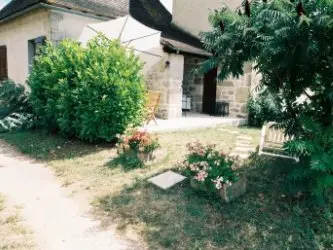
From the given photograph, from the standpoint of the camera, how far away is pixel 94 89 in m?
6.76

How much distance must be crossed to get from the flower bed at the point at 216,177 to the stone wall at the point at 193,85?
365 inches

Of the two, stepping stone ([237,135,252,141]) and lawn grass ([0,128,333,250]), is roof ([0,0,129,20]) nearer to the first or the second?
lawn grass ([0,128,333,250])

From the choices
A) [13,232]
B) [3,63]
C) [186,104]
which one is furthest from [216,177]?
[3,63]

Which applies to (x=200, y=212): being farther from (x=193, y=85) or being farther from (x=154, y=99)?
(x=193, y=85)

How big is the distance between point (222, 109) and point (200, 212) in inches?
363

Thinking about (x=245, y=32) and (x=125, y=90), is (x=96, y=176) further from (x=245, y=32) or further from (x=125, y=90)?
(x=245, y=32)

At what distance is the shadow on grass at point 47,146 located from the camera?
6848mm

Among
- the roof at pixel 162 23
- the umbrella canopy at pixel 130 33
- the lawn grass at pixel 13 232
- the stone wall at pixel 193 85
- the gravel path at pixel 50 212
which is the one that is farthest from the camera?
the stone wall at pixel 193 85

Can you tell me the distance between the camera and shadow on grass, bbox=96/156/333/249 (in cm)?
362

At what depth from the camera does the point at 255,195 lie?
4.58m

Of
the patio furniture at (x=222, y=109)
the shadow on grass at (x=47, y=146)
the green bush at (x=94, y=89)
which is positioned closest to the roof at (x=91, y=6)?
the green bush at (x=94, y=89)

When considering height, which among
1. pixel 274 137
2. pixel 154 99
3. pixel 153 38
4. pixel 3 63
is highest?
pixel 153 38

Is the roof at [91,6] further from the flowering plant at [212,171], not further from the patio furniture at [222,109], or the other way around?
the flowering plant at [212,171]

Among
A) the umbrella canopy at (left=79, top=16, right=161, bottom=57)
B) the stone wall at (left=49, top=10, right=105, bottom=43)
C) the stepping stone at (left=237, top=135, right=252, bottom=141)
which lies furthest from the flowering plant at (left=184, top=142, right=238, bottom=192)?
the stone wall at (left=49, top=10, right=105, bottom=43)
